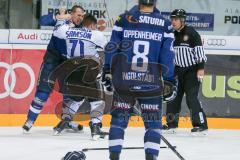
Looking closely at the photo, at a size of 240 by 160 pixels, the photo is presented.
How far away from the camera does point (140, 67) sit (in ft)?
19.3

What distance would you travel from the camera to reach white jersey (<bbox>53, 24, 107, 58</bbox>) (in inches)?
310

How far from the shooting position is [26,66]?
9.26 meters

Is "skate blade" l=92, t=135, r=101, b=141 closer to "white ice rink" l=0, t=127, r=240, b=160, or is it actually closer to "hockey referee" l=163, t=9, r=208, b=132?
"white ice rink" l=0, t=127, r=240, b=160

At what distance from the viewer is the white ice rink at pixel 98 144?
682cm

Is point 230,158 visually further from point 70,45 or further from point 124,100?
point 70,45

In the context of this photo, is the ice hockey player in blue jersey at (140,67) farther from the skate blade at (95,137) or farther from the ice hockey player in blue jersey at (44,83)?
the ice hockey player in blue jersey at (44,83)

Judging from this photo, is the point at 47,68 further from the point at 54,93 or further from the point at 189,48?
the point at 189,48

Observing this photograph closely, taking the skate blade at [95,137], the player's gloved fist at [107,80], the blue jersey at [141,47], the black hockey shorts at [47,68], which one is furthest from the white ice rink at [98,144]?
the blue jersey at [141,47]

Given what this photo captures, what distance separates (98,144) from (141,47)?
2.02 m

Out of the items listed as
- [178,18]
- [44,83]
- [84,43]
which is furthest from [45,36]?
[178,18]

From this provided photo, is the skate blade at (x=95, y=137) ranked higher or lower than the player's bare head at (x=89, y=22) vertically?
lower

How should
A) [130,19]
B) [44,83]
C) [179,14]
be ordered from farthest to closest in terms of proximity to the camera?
[179,14], [44,83], [130,19]

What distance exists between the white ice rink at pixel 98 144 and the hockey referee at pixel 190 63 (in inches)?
10.5

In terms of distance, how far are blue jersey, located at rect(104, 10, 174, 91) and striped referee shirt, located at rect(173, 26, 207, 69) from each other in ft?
8.20
